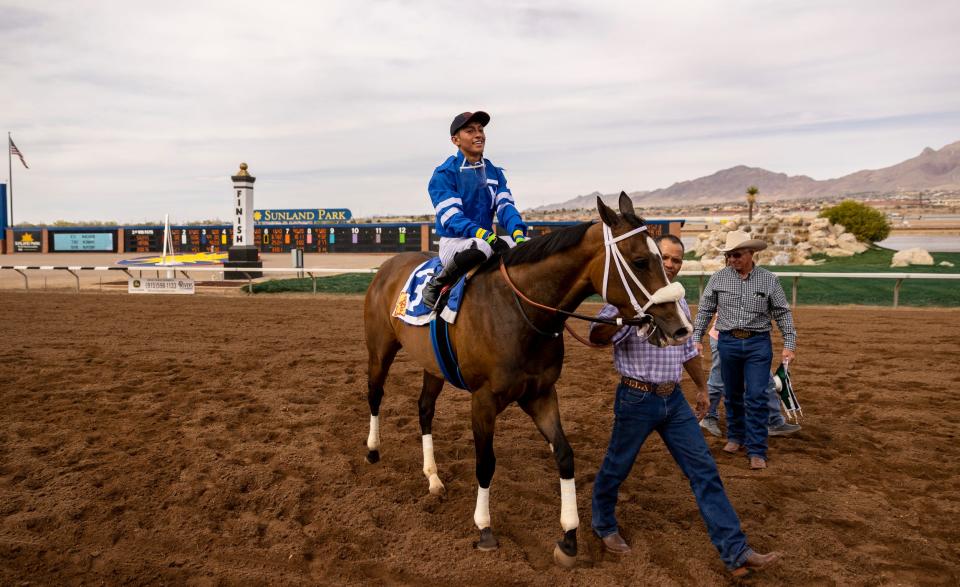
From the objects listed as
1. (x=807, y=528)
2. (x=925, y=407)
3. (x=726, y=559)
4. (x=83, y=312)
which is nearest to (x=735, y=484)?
(x=807, y=528)

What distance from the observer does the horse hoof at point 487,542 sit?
361 centimetres

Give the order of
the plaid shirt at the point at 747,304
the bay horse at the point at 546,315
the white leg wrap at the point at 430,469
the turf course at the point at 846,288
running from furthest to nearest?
the turf course at the point at 846,288 → the plaid shirt at the point at 747,304 → the white leg wrap at the point at 430,469 → the bay horse at the point at 546,315

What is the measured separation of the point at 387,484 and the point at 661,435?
2.16m

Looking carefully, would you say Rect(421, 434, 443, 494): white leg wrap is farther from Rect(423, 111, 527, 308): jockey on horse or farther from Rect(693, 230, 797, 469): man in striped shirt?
Rect(693, 230, 797, 469): man in striped shirt

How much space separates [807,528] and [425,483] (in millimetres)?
2630

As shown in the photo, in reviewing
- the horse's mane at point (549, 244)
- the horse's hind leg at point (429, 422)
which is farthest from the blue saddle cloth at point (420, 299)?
the horse's hind leg at point (429, 422)

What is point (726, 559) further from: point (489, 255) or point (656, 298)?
point (489, 255)

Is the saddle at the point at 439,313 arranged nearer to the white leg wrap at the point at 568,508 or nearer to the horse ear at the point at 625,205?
the white leg wrap at the point at 568,508

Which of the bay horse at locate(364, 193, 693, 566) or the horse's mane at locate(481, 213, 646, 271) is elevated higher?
the horse's mane at locate(481, 213, 646, 271)

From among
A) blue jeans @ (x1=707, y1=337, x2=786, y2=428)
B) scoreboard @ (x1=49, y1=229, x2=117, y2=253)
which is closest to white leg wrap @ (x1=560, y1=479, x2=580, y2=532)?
blue jeans @ (x1=707, y1=337, x2=786, y2=428)

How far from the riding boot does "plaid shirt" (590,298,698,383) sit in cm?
85

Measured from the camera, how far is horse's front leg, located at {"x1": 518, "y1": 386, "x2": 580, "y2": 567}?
3.45 metres

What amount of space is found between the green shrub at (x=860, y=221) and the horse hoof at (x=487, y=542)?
107 ft

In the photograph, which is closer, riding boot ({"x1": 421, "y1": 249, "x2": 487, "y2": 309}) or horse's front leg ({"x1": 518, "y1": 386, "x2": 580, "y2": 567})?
horse's front leg ({"x1": 518, "y1": 386, "x2": 580, "y2": 567})
